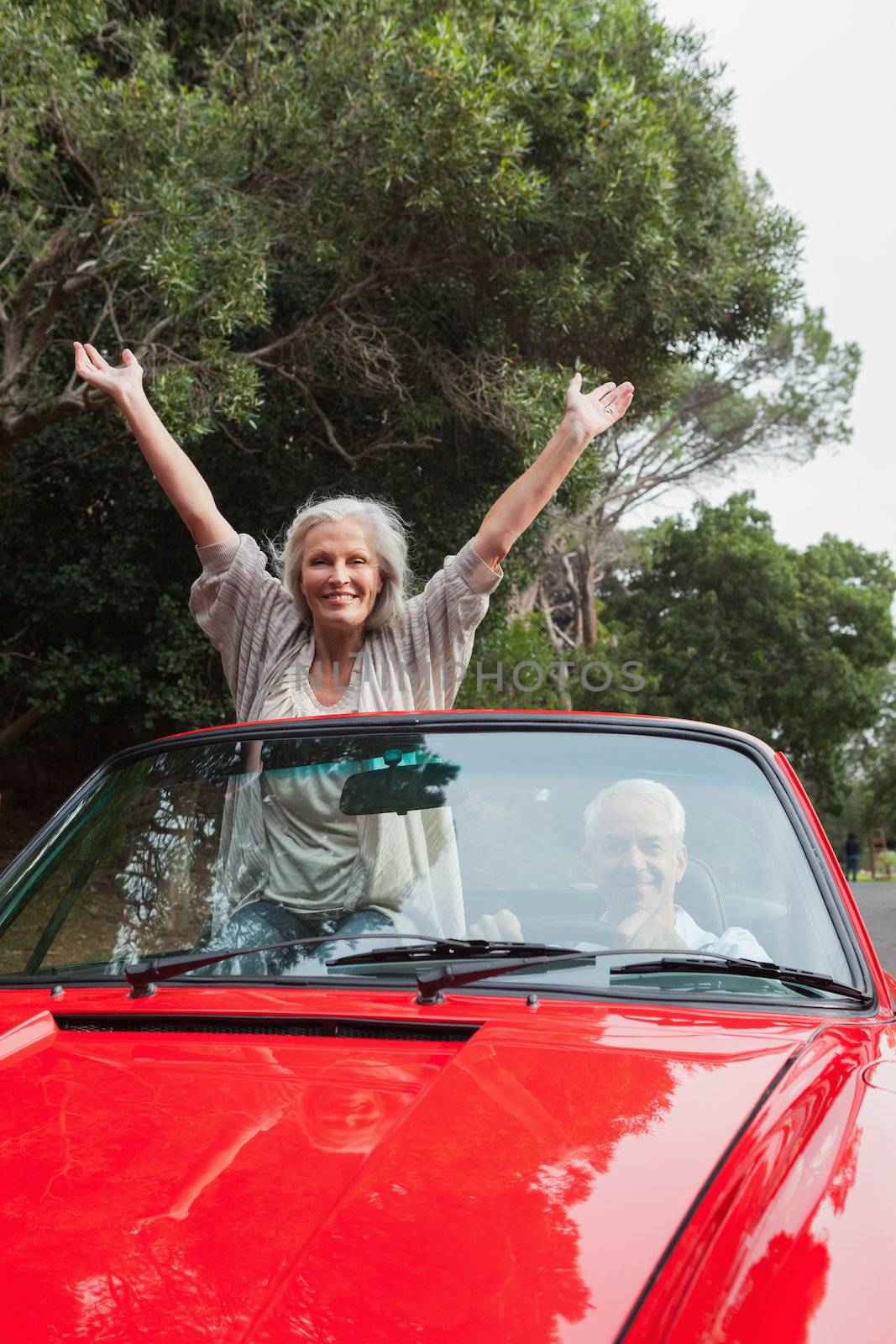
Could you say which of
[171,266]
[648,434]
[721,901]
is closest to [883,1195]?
[721,901]

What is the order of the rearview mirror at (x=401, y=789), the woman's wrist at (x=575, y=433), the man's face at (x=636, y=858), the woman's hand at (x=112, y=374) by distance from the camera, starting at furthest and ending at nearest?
Answer: the woman's hand at (x=112, y=374) < the woman's wrist at (x=575, y=433) < the rearview mirror at (x=401, y=789) < the man's face at (x=636, y=858)

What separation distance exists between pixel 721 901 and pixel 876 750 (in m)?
49.5

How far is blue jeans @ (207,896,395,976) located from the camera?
2094mm

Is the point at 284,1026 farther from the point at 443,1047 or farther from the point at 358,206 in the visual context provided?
the point at 358,206

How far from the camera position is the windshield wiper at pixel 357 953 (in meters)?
2.00

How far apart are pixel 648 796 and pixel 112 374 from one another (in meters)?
2.28

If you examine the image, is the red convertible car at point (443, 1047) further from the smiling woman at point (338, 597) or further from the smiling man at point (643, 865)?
the smiling woman at point (338, 597)

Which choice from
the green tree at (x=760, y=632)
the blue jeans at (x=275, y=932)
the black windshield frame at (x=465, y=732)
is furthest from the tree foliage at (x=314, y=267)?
the green tree at (x=760, y=632)

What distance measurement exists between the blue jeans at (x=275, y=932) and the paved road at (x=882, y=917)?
511 centimetres

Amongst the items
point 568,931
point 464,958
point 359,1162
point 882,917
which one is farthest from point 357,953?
point 882,917

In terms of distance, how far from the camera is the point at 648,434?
29.6m

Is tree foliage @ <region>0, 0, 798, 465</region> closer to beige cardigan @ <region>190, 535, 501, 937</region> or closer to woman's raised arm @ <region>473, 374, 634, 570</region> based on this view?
beige cardigan @ <region>190, 535, 501, 937</region>

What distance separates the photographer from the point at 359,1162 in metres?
1.36

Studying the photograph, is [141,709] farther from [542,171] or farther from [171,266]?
[542,171]
